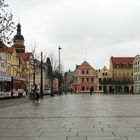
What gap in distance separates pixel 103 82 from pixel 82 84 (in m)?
17.3

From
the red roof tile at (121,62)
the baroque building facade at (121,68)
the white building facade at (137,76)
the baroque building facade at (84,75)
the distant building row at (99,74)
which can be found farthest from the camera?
the red roof tile at (121,62)

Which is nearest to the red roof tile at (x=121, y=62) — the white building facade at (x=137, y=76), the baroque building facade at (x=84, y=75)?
the baroque building facade at (x=84, y=75)

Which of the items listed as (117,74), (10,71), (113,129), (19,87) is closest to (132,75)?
(117,74)

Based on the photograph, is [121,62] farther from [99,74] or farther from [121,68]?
[99,74]

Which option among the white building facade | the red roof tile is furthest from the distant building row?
the white building facade

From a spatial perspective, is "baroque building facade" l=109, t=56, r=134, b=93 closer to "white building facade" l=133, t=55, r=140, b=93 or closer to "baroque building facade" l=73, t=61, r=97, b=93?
"baroque building facade" l=73, t=61, r=97, b=93

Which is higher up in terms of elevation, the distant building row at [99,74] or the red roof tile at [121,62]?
the red roof tile at [121,62]

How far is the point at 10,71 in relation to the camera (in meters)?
130

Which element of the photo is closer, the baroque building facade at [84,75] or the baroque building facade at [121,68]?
the baroque building facade at [84,75]

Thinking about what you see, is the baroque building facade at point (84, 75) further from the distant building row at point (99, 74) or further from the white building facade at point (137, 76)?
the white building facade at point (137, 76)

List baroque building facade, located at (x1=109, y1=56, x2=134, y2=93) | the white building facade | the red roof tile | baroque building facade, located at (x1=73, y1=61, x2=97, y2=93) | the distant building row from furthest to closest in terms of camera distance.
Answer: the red roof tile → baroque building facade, located at (x1=109, y1=56, x2=134, y2=93) → baroque building facade, located at (x1=73, y1=61, x2=97, y2=93) → the distant building row → the white building facade

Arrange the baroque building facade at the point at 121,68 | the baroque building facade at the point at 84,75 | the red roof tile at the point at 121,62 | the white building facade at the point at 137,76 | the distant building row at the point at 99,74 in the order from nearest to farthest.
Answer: the white building facade at the point at 137,76 → the distant building row at the point at 99,74 → the baroque building facade at the point at 84,75 → the baroque building facade at the point at 121,68 → the red roof tile at the point at 121,62

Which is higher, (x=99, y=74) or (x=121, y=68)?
(x=121, y=68)

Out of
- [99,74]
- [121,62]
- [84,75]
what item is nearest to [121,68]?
[121,62]
